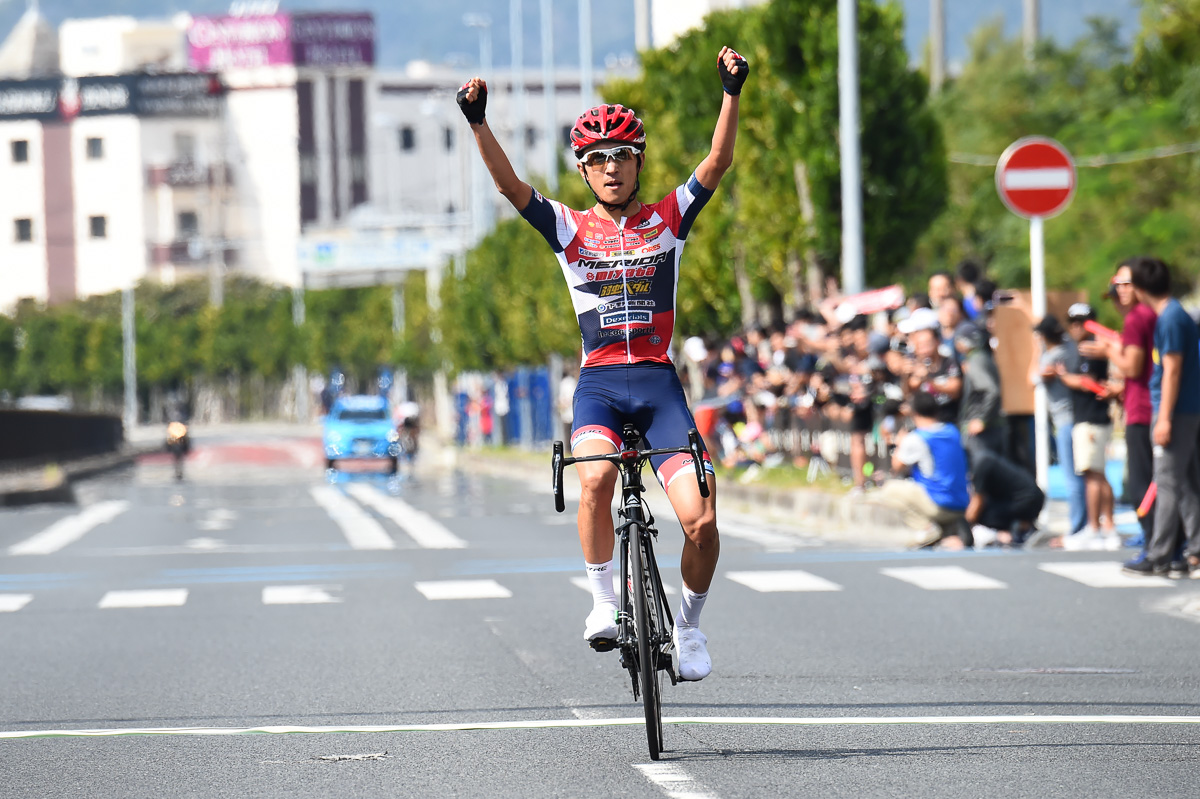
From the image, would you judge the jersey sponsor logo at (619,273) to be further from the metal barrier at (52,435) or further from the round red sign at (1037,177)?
the metal barrier at (52,435)

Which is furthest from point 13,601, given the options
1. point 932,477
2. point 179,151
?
point 179,151

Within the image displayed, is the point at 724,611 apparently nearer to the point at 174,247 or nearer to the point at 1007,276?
the point at 1007,276

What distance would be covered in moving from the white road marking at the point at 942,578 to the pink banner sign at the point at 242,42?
99.3 m

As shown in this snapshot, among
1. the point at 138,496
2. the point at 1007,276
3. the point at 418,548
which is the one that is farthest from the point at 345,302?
the point at 418,548

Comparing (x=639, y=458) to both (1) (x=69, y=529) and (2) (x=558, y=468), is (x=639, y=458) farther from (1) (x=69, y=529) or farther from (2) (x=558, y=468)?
→ (1) (x=69, y=529)

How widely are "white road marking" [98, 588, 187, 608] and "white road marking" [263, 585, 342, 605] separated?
557 millimetres

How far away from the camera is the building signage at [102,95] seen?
107 meters

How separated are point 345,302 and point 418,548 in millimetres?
83032

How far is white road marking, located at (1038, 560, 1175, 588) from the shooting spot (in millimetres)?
12376

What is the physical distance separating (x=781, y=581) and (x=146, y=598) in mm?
4150

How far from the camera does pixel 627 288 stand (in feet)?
23.5

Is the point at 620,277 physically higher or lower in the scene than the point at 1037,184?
lower

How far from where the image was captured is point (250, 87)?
11000cm

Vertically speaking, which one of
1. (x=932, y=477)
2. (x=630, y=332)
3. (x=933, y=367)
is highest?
(x=630, y=332)
